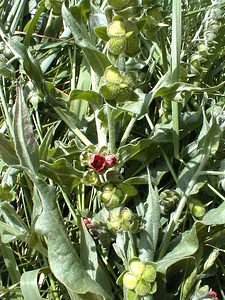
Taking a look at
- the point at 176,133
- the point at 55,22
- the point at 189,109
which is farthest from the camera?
the point at 55,22

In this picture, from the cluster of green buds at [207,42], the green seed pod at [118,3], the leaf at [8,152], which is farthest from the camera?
the cluster of green buds at [207,42]

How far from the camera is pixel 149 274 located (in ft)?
3.65

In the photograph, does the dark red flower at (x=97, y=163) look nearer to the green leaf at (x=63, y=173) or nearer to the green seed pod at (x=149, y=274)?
the green leaf at (x=63, y=173)

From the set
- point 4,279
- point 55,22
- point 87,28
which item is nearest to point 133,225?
point 4,279

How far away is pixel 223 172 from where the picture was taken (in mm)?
1239

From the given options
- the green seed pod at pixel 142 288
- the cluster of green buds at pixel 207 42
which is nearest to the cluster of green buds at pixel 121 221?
the green seed pod at pixel 142 288

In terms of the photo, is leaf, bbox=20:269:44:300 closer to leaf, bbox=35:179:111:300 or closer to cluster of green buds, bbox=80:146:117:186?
leaf, bbox=35:179:111:300

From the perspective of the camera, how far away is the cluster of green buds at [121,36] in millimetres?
1099

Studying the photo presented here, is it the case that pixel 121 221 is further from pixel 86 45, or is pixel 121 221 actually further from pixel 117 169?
pixel 86 45

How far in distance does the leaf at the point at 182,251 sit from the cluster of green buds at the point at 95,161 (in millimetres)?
207

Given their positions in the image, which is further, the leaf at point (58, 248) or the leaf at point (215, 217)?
the leaf at point (215, 217)

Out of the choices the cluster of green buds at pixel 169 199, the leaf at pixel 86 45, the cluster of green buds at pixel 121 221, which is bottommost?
the cluster of green buds at pixel 169 199

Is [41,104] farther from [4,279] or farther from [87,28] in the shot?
[4,279]

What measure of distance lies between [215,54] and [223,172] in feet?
1.54
